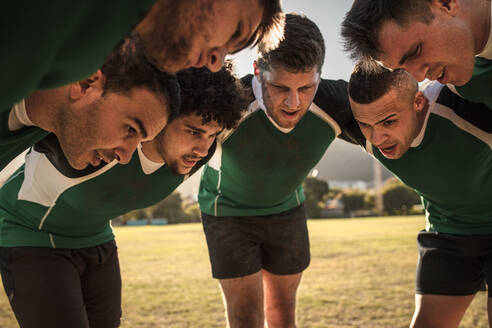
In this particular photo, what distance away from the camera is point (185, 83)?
2.74 m

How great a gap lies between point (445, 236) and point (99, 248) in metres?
2.39

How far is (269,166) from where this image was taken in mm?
3236

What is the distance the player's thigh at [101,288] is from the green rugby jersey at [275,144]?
3.39 feet

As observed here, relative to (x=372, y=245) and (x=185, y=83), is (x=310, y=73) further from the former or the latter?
(x=372, y=245)

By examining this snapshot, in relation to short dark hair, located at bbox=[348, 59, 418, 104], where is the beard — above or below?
above

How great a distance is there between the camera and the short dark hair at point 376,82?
9.29ft

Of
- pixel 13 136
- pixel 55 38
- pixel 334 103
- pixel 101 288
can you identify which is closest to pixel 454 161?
pixel 334 103

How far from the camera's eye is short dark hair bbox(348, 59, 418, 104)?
2.83 m

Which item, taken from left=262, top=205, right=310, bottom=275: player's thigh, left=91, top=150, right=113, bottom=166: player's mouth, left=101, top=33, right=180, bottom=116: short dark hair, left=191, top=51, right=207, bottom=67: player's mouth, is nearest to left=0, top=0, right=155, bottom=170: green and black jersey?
left=191, top=51, right=207, bottom=67: player's mouth

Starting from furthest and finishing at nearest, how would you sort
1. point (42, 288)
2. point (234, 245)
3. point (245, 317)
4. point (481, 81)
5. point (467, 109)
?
point (234, 245)
point (245, 317)
point (467, 109)
point (42, 288)
point (481, 81)

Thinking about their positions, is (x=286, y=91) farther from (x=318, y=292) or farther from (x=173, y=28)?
(x=318, y=292)

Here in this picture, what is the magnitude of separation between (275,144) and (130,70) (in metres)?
1.58

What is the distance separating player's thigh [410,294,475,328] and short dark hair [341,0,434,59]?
1.80 m

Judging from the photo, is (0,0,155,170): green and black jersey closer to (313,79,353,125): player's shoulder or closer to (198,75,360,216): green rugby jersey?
(198,75,360,216): green rugby jersey
